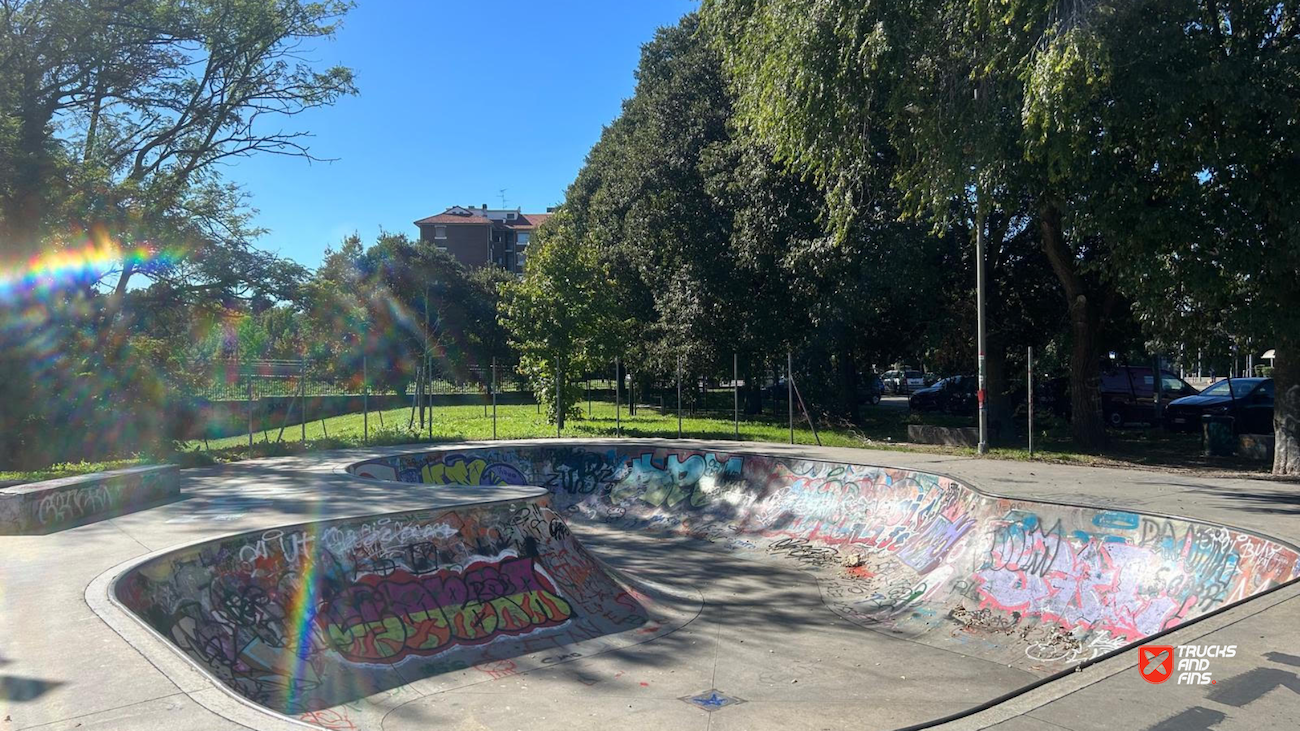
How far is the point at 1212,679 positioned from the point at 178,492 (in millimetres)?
13266

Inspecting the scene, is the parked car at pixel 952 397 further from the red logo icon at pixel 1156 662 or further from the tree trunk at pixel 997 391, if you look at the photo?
the red logo icon at pixel 1156 662

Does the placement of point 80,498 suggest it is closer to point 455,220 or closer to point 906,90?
point 906,90

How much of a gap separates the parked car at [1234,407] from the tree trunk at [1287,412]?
5.67 m

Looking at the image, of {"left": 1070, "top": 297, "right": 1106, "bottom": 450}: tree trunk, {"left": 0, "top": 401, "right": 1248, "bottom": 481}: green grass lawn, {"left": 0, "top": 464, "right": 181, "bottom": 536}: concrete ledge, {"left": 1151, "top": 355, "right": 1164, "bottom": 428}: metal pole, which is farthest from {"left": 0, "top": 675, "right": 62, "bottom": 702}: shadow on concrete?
{"left": 1151, "top": 355, "right": 1164, "bottom": 428}: metal pole

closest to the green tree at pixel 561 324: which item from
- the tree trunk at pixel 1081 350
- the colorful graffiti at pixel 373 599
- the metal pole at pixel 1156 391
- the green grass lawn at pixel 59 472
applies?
the green grass lawn at pixel 59 472

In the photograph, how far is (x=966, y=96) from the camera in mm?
13664

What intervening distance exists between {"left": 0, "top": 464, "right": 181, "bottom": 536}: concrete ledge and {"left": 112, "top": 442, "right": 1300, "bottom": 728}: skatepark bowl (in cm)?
380

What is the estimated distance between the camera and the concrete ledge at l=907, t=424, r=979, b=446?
20.1 meters

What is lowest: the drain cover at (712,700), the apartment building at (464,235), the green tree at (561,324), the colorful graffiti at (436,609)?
the drain cover at (712,700)

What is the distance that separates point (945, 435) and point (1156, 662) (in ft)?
53.8

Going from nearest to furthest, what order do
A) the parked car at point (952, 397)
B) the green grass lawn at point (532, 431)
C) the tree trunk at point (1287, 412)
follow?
the tree trunk at point (1287, 412) → the green grass lawn at point (532, 431) → the parked car at point (952, 397)

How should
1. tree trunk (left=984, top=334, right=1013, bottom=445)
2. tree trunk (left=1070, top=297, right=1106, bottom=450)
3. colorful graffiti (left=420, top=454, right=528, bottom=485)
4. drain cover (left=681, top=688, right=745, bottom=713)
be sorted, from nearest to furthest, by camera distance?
drain cover (left=681, top=688, right=745, bottom=713)
colorful graffiti (left=420, top=454, right=528, bottom=485)
tree trunk (left=1070, top=297, right=1106, bottom=450)
tree trunk (left=984, top=334, right=1013, bottom=445)

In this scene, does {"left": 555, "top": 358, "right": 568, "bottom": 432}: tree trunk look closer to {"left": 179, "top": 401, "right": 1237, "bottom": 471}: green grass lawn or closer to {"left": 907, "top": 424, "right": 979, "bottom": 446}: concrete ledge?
{"left": 179, "top": 401, "right": 1237, "bottom": 471}: green grass lawn

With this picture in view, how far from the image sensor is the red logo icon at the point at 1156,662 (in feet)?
16.1
